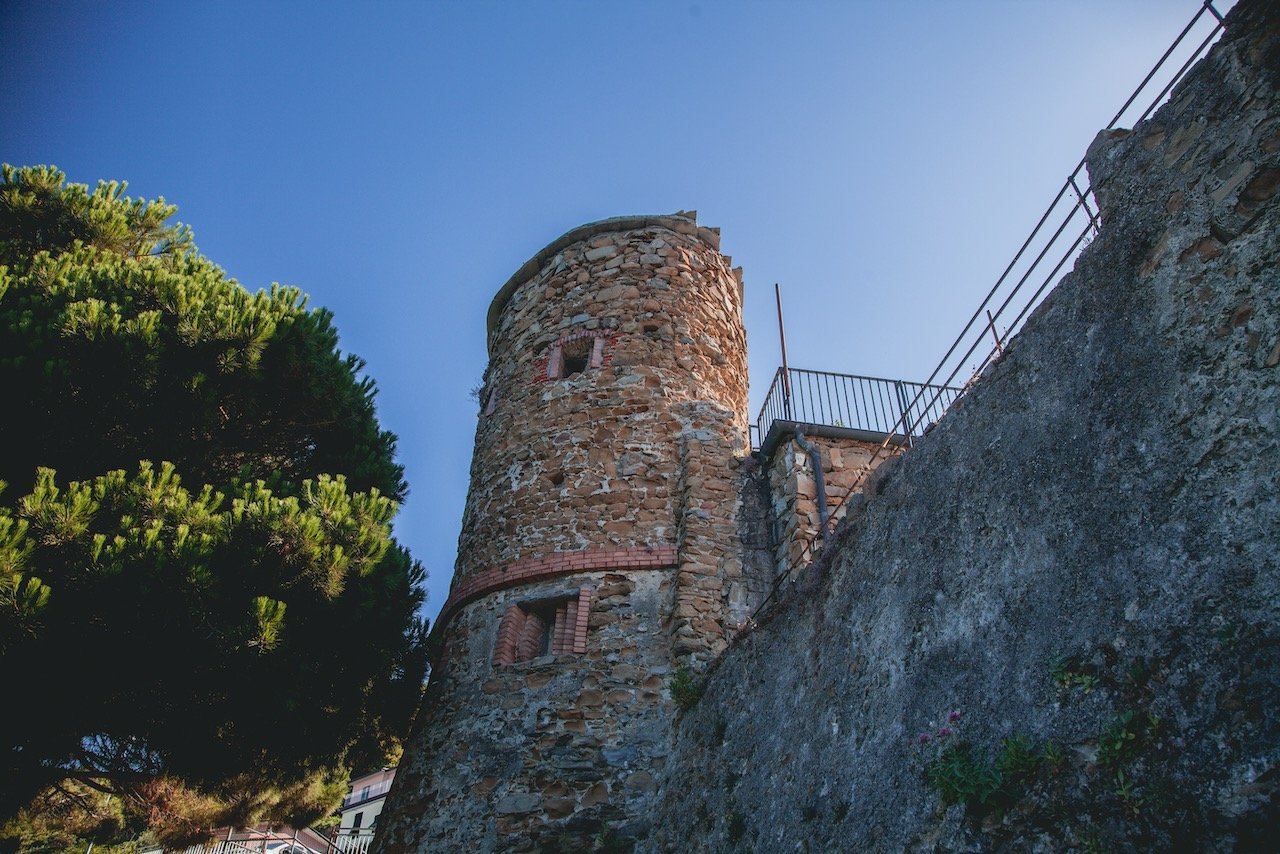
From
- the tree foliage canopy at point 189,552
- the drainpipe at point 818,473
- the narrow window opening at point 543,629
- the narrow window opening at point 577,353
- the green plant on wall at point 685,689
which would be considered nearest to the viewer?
the tree foliage canopy at point 189,552

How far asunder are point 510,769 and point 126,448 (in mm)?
5199

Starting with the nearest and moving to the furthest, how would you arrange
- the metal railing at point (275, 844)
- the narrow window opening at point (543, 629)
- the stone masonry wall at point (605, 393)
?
1. the narrow window opening at point (543, 629)
2. the stone masonry wall at point (605, 393)
3. the metal railing at point (275, 844)

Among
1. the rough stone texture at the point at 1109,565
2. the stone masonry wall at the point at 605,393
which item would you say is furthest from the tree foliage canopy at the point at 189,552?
the rough stone texture at the point at 1109,565

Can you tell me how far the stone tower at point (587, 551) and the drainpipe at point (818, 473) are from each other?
2.79 ft

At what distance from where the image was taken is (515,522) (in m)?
9.57

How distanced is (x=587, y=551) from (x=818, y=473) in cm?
274

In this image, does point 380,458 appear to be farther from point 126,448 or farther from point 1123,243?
point 1123,243

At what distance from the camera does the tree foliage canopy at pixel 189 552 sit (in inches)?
268

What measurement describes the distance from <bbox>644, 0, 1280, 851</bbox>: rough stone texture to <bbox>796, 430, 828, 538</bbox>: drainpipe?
11.7 feet

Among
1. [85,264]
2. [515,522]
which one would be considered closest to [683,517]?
[515,522]

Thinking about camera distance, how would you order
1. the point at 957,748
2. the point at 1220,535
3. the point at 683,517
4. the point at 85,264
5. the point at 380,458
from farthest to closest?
the point at 380,458, the point at 85,264, the point at 683,517, the point at 957,748, the point at 1220,535

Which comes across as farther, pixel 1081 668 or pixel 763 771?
pixel 763 771

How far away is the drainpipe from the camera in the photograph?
9.00 m

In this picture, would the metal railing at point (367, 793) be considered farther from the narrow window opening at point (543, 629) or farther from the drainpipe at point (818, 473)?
the drainpipe at point (818, 473)
